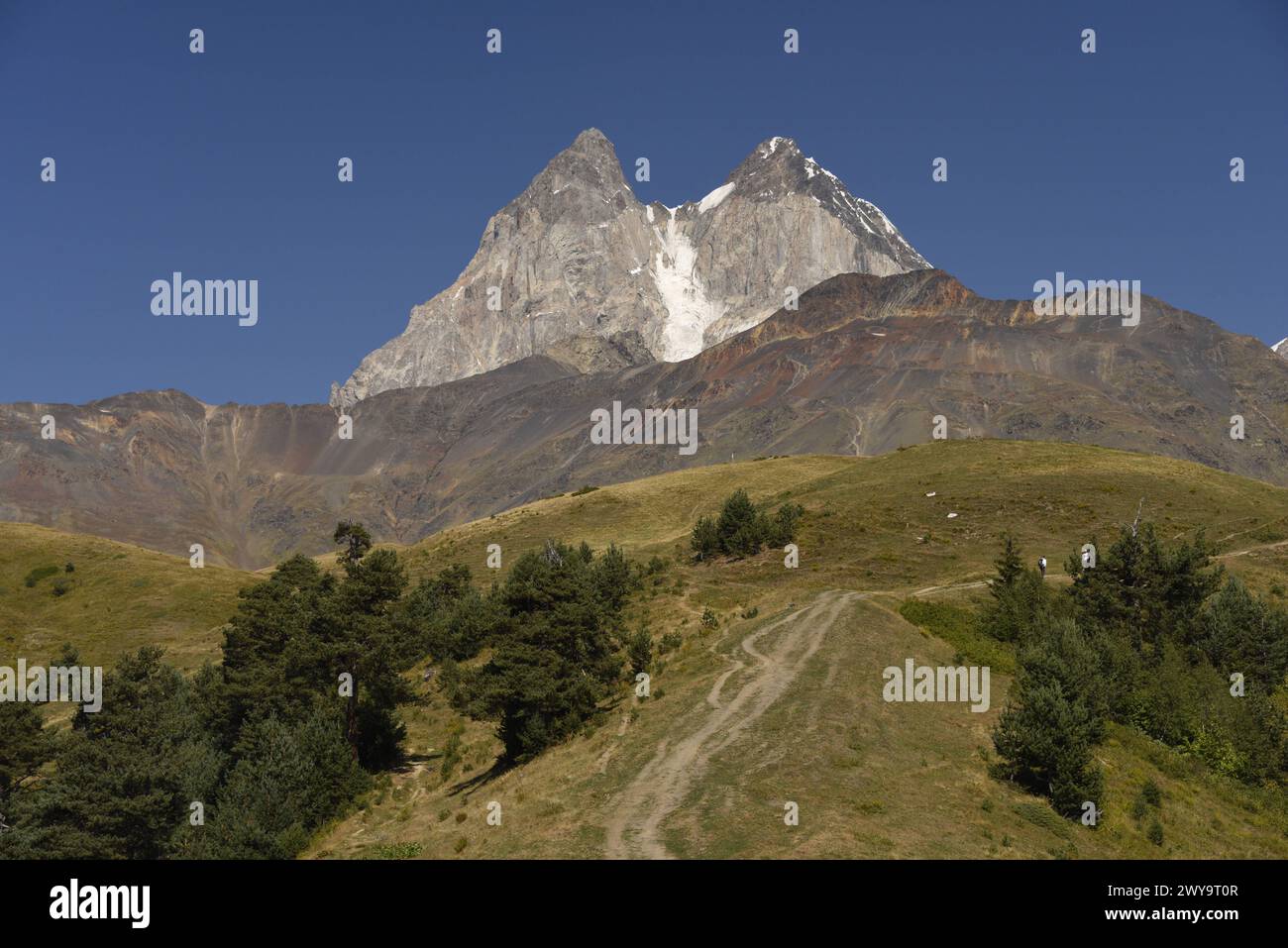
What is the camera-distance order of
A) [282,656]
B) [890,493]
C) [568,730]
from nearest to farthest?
[568,730]
[282,656]
[890,493]

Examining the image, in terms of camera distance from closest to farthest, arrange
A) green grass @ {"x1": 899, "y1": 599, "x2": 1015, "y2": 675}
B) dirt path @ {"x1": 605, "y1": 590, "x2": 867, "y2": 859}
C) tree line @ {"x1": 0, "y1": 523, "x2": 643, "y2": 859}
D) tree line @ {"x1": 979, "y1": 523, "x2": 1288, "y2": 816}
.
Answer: dirt path @ {"x1": 605, "y1": 590, "x2": 867, "y2": 859}
tree line @ {"x1": 979, "y1": 523, "x2": 1288, "y2": 816}
tree line @ {"x1": 0, "y1": 523, "x2": 643, "y2": 859}
green grass @ {"x1": 899, "y1": 599, "x2": 1015, "y2": 675}

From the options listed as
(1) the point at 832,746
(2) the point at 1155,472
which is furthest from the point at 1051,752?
(2) the point at 1155,472

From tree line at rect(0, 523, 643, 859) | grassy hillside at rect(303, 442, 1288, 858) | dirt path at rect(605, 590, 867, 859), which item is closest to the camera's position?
dirt path at rect(605, 590, 867, 859)

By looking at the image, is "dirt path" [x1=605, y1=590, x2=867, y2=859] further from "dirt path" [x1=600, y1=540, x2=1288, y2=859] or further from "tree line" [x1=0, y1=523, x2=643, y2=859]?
"tree line" [x1=0, y1=523, x2=643, y2=859]

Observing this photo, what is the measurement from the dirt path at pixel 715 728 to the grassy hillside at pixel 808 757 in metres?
0.13

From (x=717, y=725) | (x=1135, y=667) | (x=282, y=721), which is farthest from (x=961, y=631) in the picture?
(x=282, y=721)

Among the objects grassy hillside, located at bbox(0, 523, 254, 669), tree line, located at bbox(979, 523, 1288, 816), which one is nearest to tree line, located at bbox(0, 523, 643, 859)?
tree line, located at bbox(979, 523, 1288, 816)

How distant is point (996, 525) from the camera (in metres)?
94.1

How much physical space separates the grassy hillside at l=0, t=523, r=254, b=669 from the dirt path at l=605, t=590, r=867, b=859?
57.5 metres

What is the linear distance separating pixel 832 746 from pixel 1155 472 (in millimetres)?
95402

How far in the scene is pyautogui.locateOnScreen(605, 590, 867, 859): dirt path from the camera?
29.3 m

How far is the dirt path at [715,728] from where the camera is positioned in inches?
1153
